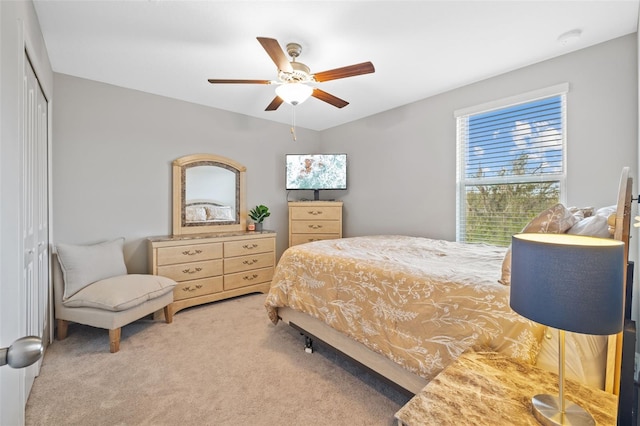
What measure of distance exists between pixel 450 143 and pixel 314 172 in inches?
78.1

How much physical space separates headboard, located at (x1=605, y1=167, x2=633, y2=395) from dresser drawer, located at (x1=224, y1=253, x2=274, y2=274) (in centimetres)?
331

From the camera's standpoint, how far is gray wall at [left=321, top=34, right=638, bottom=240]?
7.29 feet

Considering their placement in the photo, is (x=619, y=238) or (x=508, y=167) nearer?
(x=619, y=238)

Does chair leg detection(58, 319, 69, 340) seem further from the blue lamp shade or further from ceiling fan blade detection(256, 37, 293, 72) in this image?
the blue lamp shade

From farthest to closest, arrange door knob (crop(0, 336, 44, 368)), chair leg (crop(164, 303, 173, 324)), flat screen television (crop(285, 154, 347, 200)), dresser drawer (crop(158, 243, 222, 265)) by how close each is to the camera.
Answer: flat screen television (crop(285, 154, 347, 200)) → dresser drawer (crop(158, 243, 222, 265)) → chair leg (crop(164, 303, 173, 324)) → door knob (crop(0, 336, 44, 368))

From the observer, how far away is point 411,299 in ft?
5.08

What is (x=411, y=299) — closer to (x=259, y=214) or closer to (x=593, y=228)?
(x=593, y=228)

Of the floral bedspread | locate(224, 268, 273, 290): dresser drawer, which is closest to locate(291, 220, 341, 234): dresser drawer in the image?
locate(224, 268, 273, 290): dresser drawer

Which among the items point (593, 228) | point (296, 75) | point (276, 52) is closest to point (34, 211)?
point (276, 52)

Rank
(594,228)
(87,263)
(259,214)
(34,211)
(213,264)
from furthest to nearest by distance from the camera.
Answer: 1. (259,214)
2. (213,264)
3. (87,263)
4. (34,211)
5. (594,228)

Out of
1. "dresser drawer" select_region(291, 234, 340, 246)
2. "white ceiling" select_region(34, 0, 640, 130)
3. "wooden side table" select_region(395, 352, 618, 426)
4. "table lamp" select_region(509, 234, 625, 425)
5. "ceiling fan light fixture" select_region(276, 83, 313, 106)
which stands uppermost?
"white ceiling" select_region(34, 0, 640, 130)

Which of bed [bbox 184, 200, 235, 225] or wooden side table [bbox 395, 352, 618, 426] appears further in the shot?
bed [bbox 184, 200, 235, 225]

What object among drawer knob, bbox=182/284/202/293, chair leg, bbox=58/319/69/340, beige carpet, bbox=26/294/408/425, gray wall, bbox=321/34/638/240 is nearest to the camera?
beige carpet, bbox=26/294/408/425

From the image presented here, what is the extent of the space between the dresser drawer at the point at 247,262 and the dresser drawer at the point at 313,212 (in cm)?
70
